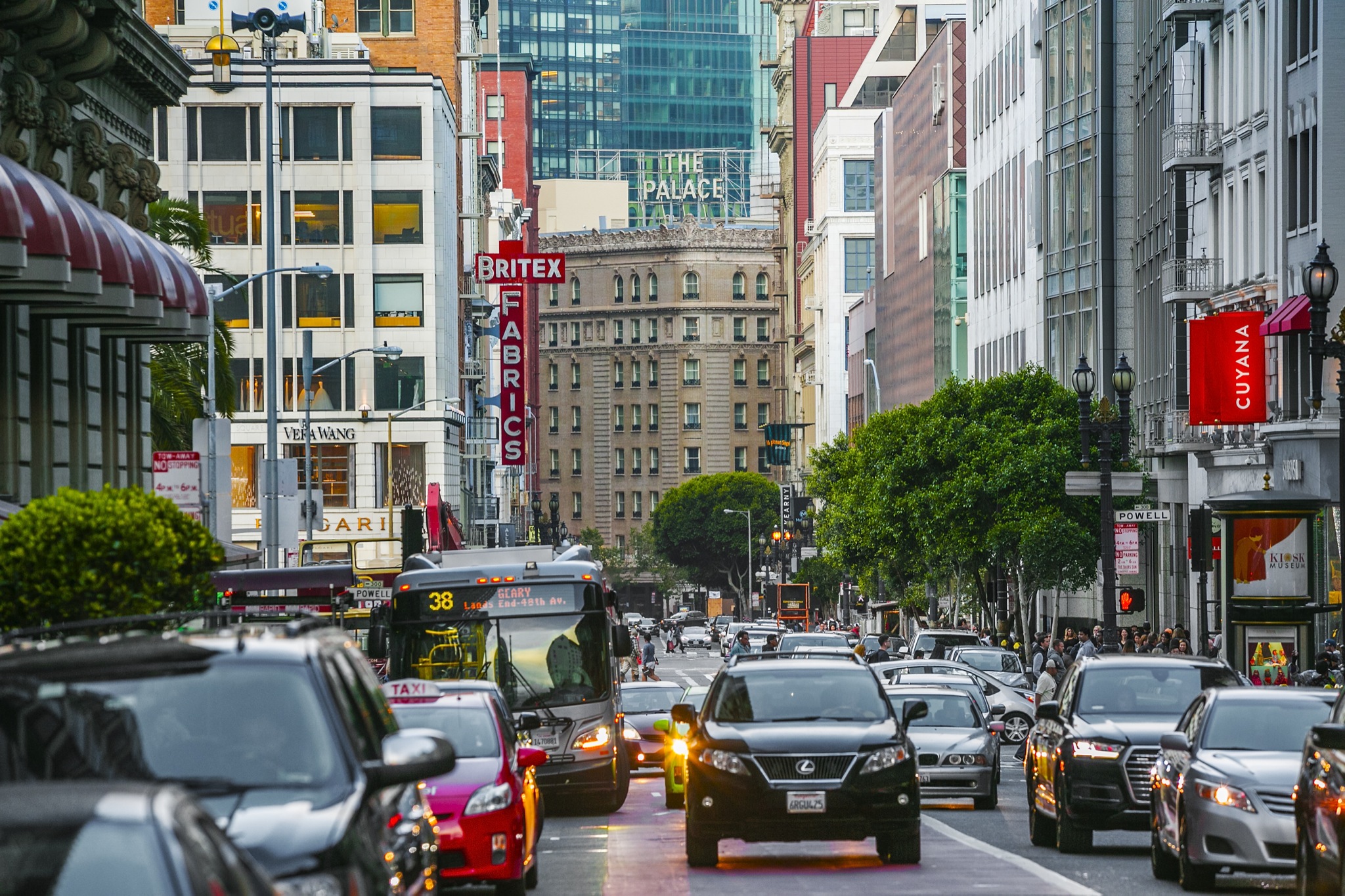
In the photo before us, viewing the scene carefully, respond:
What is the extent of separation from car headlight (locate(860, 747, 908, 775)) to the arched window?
7217 inches

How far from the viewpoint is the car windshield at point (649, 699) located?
37531 mm

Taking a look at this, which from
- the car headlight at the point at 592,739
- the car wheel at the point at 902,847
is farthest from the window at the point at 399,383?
the car wheel at the point at 902,847

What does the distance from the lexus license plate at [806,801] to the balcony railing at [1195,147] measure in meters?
34.5

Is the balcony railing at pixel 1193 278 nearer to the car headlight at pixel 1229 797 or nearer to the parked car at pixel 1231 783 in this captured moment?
the parked car at pixel 1231 783

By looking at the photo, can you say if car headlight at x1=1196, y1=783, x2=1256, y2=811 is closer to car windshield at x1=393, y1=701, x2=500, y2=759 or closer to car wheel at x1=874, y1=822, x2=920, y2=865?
car wheel at x1=874, y1=822, x2=920, y2=865

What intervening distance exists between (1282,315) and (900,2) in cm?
10734

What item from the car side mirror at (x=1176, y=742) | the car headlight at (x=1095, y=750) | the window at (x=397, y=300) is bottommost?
the car headlight at (x=1095, y=750)

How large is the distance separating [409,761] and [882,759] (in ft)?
28.9

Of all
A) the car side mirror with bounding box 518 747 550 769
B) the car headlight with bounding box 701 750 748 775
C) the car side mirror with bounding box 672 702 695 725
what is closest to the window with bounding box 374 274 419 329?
the car side mirror with bounding box 672 702 695 725

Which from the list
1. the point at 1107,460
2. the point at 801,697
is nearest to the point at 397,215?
the point at 1107,460

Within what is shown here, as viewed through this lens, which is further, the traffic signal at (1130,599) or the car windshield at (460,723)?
the traffic signal at (1130,599)

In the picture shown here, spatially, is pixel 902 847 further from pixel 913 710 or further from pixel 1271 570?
pixel 1271 570

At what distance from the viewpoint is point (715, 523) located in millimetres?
172625

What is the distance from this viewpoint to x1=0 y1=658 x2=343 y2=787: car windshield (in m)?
7.98
